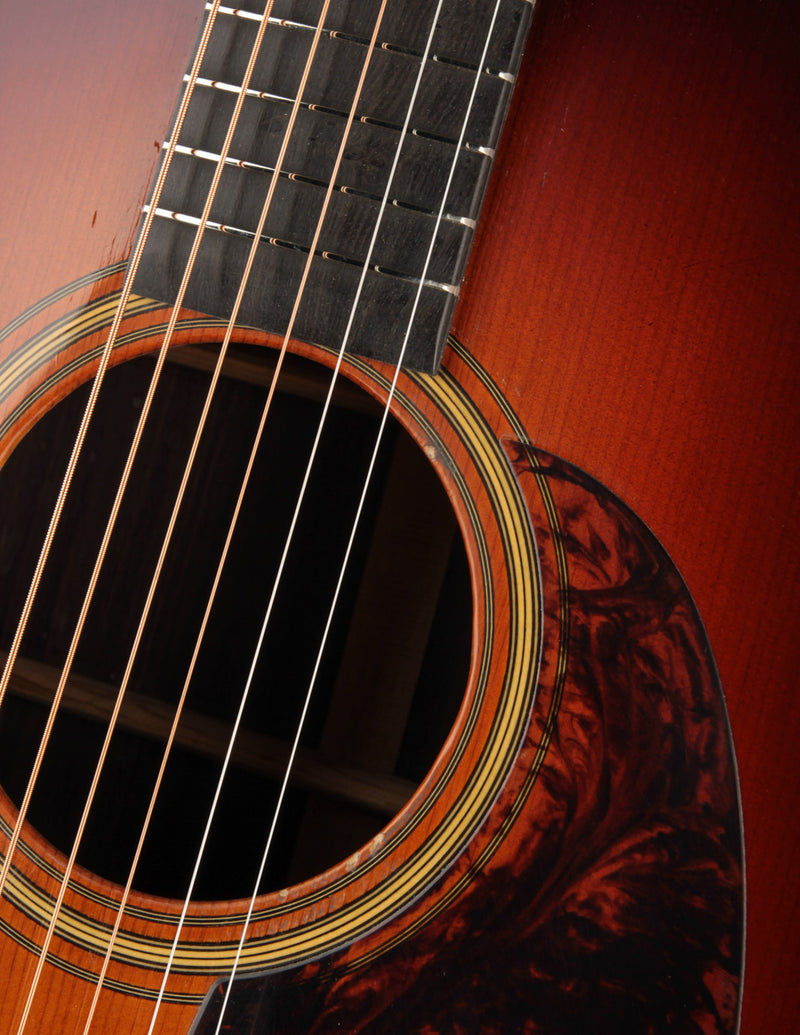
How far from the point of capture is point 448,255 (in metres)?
0.71

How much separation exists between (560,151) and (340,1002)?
0.66 m

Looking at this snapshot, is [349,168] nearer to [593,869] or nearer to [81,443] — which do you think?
[81,443]

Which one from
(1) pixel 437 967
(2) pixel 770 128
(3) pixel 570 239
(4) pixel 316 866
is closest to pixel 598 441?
(3) pixel 570 239

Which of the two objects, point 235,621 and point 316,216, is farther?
point 235,621

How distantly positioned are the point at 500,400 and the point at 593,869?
0.35 meters

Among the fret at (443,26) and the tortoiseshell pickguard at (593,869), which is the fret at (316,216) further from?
the tortoiseshell pickguard at (593,869)

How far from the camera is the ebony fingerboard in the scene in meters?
0.71

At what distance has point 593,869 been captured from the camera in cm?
67

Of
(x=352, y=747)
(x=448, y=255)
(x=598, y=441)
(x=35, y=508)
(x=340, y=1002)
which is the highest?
(x=448, y=255)

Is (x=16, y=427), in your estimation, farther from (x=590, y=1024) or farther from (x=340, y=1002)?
(x=590, y=1024)

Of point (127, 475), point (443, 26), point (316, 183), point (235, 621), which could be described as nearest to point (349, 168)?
point (316, 183)

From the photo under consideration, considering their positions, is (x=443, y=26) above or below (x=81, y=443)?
above

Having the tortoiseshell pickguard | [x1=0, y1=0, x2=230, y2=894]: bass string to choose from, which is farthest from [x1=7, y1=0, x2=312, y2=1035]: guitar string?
the tortoiseshell pickguard

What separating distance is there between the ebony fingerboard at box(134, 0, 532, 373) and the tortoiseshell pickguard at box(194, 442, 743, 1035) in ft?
0.75
